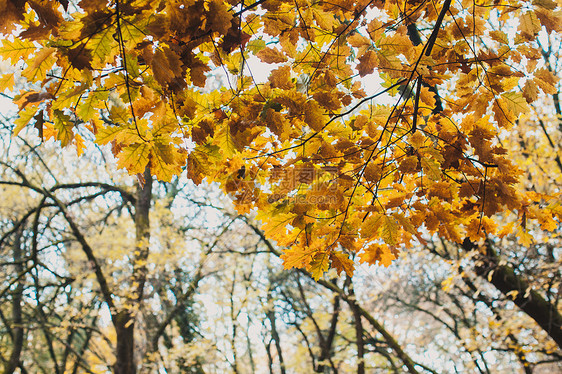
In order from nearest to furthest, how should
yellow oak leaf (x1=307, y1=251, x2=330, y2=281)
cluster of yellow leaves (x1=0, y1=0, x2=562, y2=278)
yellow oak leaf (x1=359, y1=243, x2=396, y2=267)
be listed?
cluster of yellow leaves (x1=0, y1=0, x2=562, y2=278)
yellow oak leaf (x1=307, y1=251, x2=330, y2=281)
yellow oak leaf (x1=359, y1=243, x2=396, y2=267)

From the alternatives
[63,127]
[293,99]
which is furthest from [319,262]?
[63,127]

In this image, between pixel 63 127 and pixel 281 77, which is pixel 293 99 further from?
pixel 63 127

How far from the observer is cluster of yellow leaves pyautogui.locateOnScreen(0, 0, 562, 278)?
1157 mm

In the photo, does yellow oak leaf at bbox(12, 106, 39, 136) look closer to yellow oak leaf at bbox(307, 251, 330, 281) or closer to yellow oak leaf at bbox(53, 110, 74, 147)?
yellow oak leaf at bbox(53, 110, 74, 147)

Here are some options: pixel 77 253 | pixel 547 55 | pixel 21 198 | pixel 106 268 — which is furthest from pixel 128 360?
pixel 547 55

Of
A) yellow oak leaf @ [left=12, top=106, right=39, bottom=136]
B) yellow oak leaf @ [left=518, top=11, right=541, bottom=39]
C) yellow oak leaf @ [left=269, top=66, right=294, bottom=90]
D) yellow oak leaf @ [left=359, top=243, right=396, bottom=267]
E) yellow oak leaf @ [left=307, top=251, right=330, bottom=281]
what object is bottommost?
yellow oak leaf @ [left=307, top=251, right=330, bottom=281]

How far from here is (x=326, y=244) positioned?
5.44 ft

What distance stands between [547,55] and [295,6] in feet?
25.5

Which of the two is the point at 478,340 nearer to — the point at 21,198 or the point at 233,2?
the point at 233,2

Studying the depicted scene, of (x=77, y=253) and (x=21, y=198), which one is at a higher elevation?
(x=21, y=198)

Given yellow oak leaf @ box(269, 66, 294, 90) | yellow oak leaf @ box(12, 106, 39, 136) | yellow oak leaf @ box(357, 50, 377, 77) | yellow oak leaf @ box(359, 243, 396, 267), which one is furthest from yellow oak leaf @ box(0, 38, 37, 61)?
yellow oak leaf @ box(359, 243, 396, 267)

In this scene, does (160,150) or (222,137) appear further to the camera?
(222,137)

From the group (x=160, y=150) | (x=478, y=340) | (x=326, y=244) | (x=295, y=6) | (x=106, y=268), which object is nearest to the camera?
(x=160, y=150)

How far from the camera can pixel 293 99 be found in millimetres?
1419
